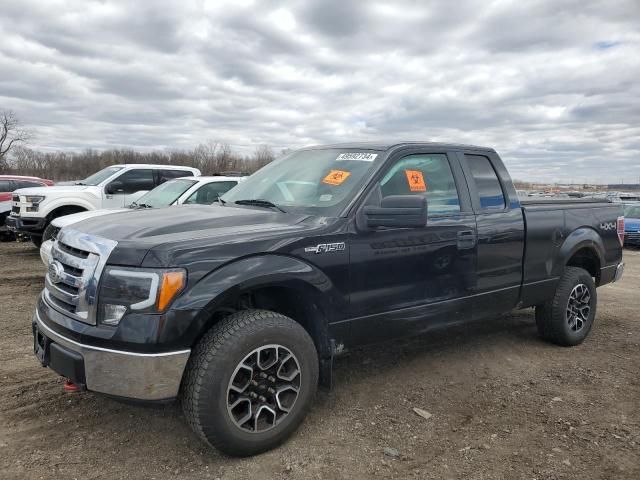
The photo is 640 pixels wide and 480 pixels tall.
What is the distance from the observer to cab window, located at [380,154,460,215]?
3793 millimetres

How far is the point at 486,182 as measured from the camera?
446cm

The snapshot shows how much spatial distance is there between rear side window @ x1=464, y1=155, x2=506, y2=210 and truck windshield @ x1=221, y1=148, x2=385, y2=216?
106cm

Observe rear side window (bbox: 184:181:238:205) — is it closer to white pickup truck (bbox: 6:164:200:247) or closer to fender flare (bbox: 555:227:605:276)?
white pickup truck (bbox: 6:164:200:247)

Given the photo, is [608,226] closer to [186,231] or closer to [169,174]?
[186,231]

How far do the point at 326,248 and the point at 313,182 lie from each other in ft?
2.45

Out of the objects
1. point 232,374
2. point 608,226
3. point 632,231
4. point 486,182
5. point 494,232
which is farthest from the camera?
point 632,231

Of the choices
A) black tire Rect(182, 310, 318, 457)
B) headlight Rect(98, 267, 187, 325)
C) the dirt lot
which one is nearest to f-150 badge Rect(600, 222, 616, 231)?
the dirt lot

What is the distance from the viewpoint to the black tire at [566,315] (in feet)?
16.3

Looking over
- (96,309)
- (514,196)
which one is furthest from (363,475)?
(514,196)

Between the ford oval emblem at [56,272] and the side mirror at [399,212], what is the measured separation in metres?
1.93

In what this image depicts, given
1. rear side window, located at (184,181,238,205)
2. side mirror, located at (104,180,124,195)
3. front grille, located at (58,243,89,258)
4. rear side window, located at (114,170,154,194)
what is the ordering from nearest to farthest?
front grille, located at (58,243,89,258) < rear side window, located at (184,181,238,205) < side mirror, located at (104,180,124,195) < rear side window, located at (114,170,154,194)

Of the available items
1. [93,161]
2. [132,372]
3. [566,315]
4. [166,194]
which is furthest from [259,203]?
[93,161]

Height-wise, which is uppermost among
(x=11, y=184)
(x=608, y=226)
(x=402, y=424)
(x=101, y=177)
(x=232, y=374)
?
(x=101, y=177)

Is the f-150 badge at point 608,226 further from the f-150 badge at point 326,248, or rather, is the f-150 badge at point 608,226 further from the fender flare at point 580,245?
the f-150 badge at point 326,248
